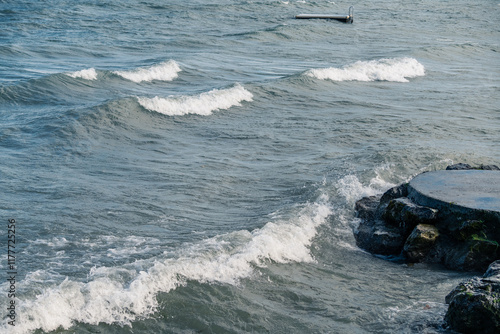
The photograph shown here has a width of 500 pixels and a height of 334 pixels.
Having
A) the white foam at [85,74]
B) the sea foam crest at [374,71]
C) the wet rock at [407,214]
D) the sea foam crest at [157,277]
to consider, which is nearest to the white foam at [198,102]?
the white foam at [85,74]

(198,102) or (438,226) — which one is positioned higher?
(438,226)

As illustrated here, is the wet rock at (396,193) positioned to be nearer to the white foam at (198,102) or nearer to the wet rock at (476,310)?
the wet rock at (476,310)

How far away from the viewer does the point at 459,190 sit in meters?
8.53

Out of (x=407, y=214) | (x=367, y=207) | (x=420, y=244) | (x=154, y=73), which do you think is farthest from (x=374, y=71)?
(x=420, y=244)

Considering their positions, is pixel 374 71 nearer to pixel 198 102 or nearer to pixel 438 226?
pixel 198 102

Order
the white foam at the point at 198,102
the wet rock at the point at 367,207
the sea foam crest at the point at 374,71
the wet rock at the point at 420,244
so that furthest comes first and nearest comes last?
the sea foam crest at the point at 374,71 → the white foam at the point at 198,102 → the wet rock at the point at 367,207 → the wet rock at the point at 420,244

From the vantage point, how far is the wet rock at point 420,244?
7941 mm

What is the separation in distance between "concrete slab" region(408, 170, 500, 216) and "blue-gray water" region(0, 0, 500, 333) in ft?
3.05

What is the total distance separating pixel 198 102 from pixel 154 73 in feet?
16.0

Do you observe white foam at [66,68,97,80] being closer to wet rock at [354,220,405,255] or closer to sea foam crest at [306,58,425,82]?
sea foam crest at [306,58,425,82]

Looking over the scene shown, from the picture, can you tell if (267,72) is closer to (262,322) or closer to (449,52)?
(449,52)

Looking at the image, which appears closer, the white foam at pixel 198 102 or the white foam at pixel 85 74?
the white foam at pixel 198 102

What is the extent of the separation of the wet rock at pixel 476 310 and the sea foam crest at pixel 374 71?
15.5 m

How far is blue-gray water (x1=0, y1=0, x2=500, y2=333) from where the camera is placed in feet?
21.1
